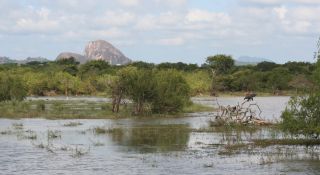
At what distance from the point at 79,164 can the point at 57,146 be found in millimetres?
6984

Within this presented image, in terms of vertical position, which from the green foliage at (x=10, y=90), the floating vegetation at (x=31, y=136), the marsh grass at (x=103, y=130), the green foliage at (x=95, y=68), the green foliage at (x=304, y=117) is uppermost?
the green foliage at (x=95, y=68)

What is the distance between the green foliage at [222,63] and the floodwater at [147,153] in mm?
122866

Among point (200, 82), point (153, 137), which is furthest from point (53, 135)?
point (200, 82)

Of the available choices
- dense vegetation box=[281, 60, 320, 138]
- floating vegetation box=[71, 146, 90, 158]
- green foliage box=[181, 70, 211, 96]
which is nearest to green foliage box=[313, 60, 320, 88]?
dense vegetation box=[281, 60, 320, 138]

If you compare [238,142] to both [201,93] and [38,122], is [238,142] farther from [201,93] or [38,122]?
[201,93]

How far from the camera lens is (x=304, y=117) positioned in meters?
29.6

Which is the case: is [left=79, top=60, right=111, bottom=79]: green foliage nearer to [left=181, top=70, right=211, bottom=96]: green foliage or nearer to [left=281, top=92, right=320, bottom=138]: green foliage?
[left=181, top=70, right=211, bottom=96]: green foliage

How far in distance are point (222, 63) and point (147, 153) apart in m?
137

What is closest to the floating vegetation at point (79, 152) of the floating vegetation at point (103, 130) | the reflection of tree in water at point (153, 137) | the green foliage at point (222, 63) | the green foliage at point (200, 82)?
the reflection of tree in water at point (153, 137)

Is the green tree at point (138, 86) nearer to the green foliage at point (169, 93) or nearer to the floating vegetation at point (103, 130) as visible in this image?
the green foliage at point (169, 93)

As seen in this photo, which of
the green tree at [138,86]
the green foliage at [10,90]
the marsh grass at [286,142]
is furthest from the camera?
the green foliage at [10,90]

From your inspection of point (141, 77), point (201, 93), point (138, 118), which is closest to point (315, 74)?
point (138, 118)

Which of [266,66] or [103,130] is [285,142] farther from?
[266,66]

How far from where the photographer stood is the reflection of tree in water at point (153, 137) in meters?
31.8
